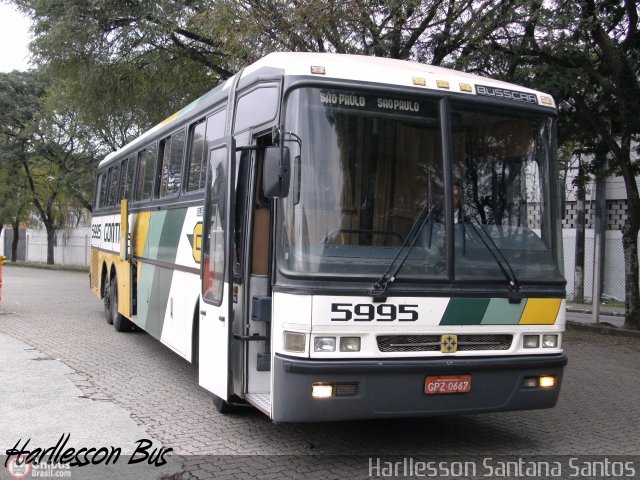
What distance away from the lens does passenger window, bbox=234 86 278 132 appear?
6.22 m

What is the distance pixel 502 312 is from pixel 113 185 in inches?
402

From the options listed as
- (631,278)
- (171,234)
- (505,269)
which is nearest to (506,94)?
(505,269)

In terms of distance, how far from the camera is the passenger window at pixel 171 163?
9414 mm

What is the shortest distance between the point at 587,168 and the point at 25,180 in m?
33.3

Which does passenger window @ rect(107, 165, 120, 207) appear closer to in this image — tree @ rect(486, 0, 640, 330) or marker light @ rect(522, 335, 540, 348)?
tree @ rect(486, 0, 640, 330)

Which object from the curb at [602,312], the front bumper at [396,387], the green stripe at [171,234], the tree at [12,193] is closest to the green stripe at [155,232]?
the green stripe at [171,234]

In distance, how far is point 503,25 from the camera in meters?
12.8

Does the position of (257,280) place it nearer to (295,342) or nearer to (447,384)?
(295,342)

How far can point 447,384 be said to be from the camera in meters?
5.93

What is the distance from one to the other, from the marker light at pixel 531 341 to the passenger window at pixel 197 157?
12.9ft

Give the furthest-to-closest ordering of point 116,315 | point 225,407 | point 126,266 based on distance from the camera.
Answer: point 116,315, point 126,266, point 225,407

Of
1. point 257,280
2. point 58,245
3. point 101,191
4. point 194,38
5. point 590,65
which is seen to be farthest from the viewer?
point 58,245

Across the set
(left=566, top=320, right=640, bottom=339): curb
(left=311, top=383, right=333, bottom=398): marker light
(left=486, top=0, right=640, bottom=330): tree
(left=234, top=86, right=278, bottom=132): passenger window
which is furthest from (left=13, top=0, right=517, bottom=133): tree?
(left=311, top=383, right=333, bottom=398): marker light

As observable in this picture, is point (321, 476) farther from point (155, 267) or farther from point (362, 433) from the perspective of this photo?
point (155, 267)
